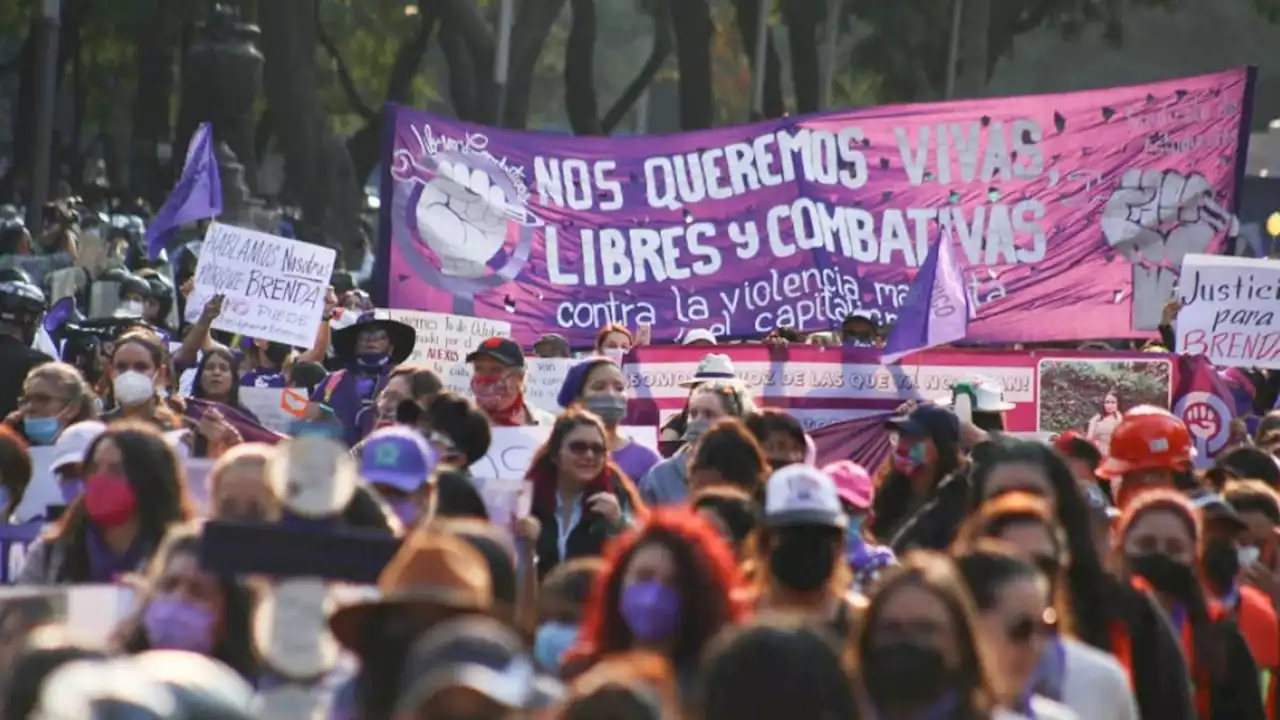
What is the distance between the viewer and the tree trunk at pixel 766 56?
40013 mm

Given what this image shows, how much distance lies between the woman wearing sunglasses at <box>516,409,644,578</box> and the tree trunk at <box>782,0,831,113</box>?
29855mm

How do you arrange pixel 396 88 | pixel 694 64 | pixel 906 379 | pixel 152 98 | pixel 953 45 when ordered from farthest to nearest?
pixel 396 88 < pixel 953 45 < pixel 694 64 < pixel 152 98 < pixel 906 379

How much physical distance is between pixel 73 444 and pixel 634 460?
220 cm

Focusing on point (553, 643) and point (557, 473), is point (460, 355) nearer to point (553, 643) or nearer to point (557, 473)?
point (557, 473)

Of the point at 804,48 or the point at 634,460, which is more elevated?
the point at 804,48

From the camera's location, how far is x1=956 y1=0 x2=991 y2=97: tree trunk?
34.2 metres

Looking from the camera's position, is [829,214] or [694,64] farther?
[694,64]

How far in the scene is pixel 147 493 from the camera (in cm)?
653

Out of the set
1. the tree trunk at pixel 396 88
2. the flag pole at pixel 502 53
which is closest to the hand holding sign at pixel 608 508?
the flag pole at pixel 502 53

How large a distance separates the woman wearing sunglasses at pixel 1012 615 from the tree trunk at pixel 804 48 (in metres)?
33.0

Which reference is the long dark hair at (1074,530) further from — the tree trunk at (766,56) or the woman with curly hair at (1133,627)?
the tree trunk at (766,56)

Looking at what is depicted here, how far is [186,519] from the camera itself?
258 inches

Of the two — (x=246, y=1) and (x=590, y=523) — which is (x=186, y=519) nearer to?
(x=590, y=523)

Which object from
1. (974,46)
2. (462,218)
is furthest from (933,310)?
(974,46)
